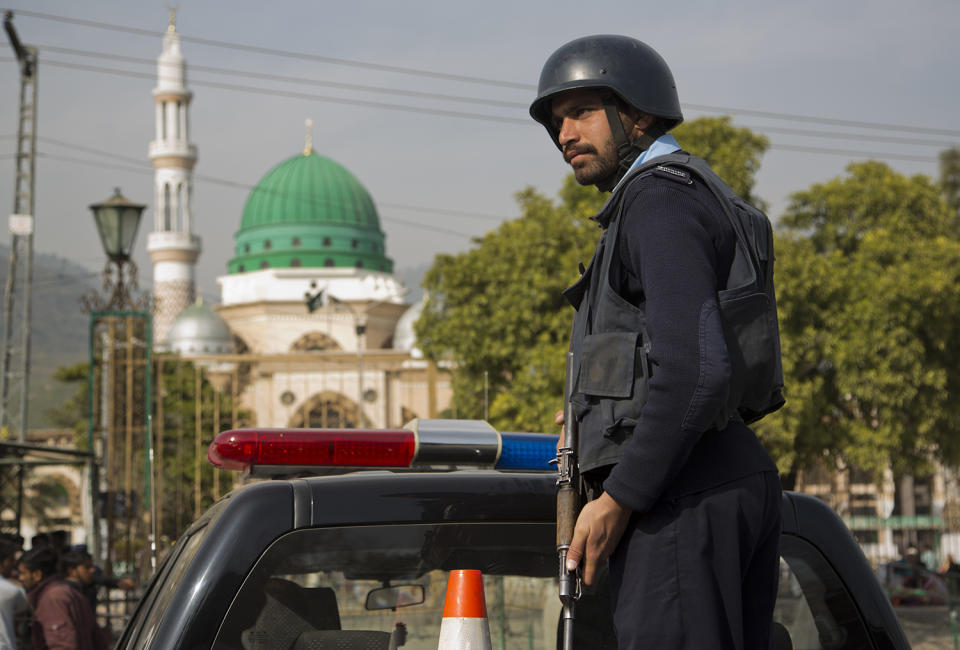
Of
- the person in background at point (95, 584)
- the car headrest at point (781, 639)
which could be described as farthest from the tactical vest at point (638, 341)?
the person in background at point (95, 584)

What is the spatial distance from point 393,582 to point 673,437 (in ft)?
3.16

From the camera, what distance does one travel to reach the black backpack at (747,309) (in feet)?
6.73

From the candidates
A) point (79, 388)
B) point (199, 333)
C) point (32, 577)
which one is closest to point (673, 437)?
point (32, 577)

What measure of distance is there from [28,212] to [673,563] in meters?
20.5

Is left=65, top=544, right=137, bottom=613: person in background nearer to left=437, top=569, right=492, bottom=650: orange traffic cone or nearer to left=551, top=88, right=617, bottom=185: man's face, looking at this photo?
left=437, top=569, right=492, bottom=650: orange traffic cone

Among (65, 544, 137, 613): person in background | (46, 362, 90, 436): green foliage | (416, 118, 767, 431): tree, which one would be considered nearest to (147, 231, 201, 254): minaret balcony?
(46, 362, 90, 436): green foliage

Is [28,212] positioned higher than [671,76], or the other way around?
[28,212]

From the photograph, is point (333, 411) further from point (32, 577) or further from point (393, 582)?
point (393, 582)

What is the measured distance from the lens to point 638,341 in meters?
2.06

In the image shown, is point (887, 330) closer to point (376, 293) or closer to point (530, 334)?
point (530, 334)

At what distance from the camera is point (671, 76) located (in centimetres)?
236

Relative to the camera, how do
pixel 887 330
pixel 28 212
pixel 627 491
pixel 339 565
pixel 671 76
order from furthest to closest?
pixel 887 330
pixel 28 212
pixel 339 565
pixel 671 76
pixel 627 491

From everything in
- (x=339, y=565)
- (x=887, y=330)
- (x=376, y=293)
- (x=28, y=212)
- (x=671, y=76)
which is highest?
(x=376, y=293)

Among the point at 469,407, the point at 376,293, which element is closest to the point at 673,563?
the point at 469,407
